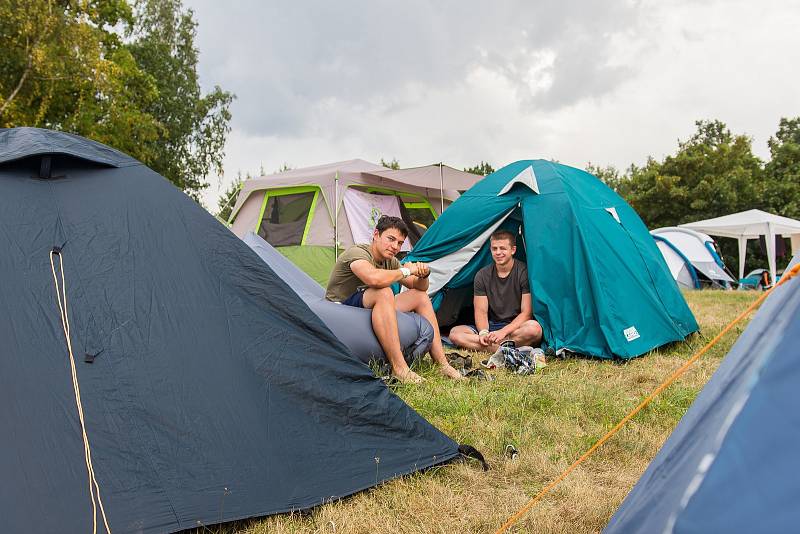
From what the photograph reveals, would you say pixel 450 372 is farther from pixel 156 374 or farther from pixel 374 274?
pixel 156 374

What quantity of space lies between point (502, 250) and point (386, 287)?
1507mm

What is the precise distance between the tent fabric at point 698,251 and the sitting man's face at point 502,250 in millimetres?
9731

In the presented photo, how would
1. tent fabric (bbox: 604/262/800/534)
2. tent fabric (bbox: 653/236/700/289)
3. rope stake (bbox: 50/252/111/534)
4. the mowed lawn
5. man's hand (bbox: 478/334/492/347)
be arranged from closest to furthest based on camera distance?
1. tent fabric (bbox: 604/262/800/534)
2. rope stake (bbox: 50/252/111/534)
3. the mowed lawn
4. man's hand (bbox: 478/334/492/347)
5. tent fabric (bbox: 653/236/700/289)

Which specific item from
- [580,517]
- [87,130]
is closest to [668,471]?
[580,517]

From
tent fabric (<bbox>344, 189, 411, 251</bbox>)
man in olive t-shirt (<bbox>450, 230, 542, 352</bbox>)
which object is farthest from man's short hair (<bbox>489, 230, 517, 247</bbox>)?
tent fabric (<bbox>344, 189, 411, 251</bbox>)

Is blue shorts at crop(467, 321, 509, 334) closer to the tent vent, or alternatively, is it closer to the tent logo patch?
the tent logo patch

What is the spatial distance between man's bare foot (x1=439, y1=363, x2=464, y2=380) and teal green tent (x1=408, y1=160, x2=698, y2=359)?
1127 mm

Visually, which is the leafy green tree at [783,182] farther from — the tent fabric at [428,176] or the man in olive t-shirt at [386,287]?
the man in olive t-shirt at [386,287]

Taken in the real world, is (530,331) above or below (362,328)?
below

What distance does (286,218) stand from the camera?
9.66 meters

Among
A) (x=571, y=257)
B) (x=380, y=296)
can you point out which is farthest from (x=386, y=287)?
(x=571, y=257)

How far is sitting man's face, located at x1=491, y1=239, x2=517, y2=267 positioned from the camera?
17.4ft

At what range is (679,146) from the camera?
24734 mm

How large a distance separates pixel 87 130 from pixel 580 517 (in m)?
15.8
